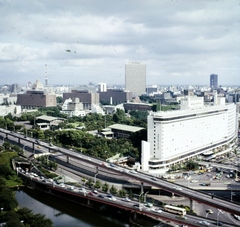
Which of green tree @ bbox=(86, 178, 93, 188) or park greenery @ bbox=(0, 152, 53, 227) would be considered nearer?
park greenery @ bbox=(0, 152, 53, 227)

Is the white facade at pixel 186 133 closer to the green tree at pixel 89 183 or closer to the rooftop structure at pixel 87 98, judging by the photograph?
the green tree at pixel 89 183

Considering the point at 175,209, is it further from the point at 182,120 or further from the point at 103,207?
the point at 182,120

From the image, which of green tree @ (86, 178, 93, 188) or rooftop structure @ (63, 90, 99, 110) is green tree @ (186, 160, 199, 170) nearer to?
green tree @ (86, 178, 93, 188)

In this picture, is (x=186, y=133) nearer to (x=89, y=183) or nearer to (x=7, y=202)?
(x=89, y=183)

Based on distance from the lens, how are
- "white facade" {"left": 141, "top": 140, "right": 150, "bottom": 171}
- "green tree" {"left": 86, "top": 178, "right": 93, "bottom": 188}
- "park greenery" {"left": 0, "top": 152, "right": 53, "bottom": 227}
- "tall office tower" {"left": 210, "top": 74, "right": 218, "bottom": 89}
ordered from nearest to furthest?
"park greenery" {"left": 0, "top": 152, "right": 53, "bottom": 227} → "green tree" {"left": 86, "top": 178, "right": 93, "bottom": 188} → "white facade" {"left": 141, "top": 140, "right": 150, "bottom": 171} → "tall office tower" {"left": 210, "top": 74, "right": 218, "bottom": 89}

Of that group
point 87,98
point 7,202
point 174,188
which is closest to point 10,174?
point 7,202

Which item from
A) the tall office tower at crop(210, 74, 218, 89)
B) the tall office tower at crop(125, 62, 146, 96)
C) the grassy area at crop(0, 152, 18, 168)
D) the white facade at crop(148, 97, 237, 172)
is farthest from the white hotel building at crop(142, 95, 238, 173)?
the tall office tower at crop(210, 74, 218, 89)

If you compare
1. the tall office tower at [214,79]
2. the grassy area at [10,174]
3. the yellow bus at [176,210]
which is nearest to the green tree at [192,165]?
the yellow bus at [176,210]
